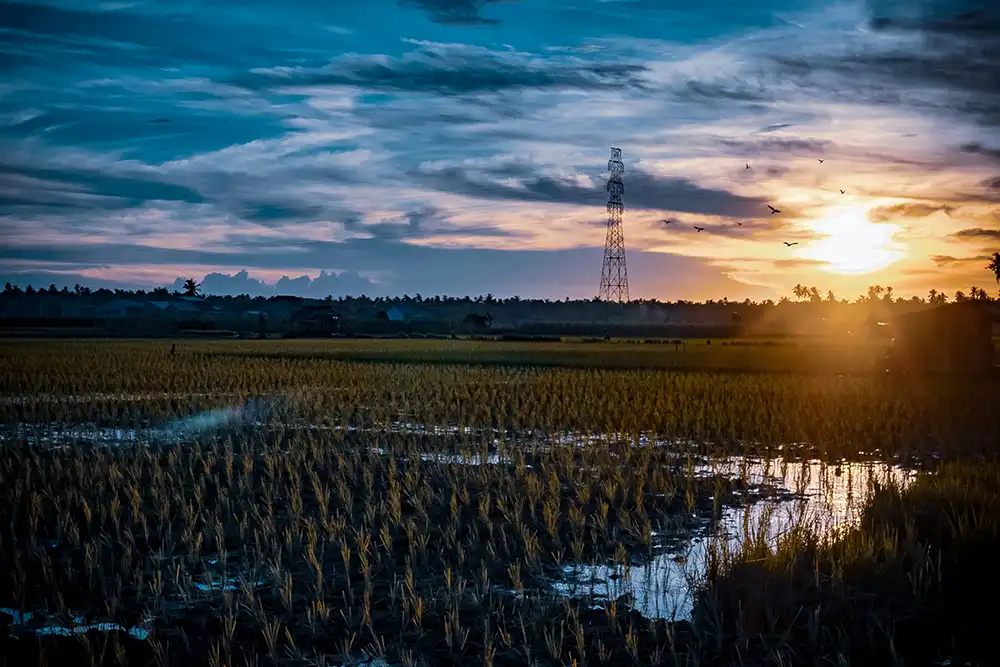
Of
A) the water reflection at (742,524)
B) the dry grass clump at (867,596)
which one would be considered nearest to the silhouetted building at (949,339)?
the water reflection at (742,524)

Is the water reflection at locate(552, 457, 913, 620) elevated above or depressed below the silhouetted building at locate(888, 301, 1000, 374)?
below

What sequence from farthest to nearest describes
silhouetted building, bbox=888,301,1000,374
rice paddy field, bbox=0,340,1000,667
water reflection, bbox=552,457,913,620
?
silhouetted building, bbox=888,301,1000,374
water reflection, bbox=552,457,913,620
rice paddy field, bbox=0,340,1000,667

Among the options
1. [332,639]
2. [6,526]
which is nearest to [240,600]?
[332,639]

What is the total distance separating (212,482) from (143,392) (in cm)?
1206

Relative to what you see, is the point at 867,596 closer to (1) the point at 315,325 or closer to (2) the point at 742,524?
(2) the point at 742,524

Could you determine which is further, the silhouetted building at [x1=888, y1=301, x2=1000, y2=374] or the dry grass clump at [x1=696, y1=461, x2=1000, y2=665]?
the silhouetted building at [x1=888, y1=301, x2=1000, y2=374]

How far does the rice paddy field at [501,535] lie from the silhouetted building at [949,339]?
10.4 meters

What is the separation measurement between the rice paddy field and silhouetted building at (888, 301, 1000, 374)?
10.4 meters

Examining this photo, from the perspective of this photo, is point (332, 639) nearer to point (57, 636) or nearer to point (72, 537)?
point (57, 636)

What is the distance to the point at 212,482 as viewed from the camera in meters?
11.1

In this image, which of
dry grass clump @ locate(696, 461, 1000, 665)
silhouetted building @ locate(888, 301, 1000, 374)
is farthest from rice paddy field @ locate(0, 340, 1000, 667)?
silhouetted building @ locate(888, 301, 1000, 374)

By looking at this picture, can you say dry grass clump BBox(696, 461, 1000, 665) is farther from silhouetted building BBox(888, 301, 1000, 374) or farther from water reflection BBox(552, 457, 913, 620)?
silhouetted building BBox(888, 301, 1000, 374)

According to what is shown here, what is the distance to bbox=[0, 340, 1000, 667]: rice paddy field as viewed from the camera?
19.2 feet

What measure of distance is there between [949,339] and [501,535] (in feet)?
79.8
